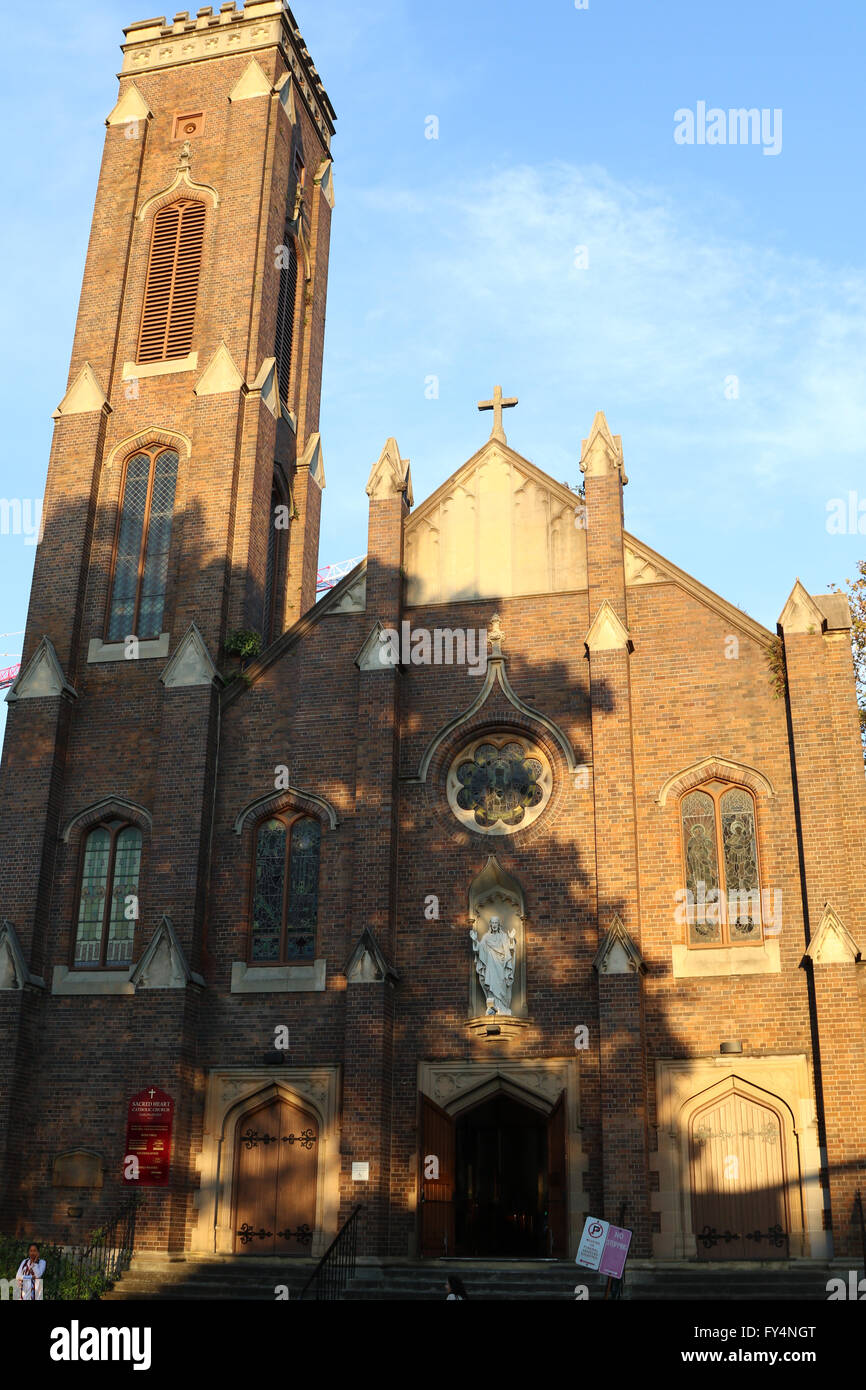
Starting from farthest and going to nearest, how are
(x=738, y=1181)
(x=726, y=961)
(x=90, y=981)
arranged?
(x=90, y=981) < (x=726, y=961) < (x=738, y=1181)

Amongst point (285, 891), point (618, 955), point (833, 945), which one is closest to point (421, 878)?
point (285, 891)

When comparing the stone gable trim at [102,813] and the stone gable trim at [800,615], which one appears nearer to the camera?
the stone gable trim at [800,615]

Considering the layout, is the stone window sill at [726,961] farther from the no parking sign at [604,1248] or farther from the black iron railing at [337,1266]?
the black iron railing at [337,1266]

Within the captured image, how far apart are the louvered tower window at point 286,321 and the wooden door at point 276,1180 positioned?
44.8 feet

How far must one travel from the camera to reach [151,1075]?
1916cm

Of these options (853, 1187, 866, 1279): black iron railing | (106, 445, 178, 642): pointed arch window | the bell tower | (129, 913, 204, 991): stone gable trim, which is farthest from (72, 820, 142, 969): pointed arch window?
(853, 1187, 866, 1279): black iron railing

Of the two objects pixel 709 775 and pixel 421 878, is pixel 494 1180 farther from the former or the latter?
pixel 709 775

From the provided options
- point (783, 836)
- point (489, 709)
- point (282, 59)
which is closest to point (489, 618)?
point (489, 709)

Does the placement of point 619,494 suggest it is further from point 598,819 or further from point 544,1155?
point 544,1155

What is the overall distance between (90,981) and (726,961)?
31.3 ft

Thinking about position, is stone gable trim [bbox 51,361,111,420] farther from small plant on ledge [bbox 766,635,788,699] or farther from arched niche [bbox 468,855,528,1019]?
small plant on ledge [bbox 766,635,788,699]

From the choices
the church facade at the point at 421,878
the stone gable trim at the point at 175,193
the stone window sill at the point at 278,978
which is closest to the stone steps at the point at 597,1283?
the church facade at the point at 421,878

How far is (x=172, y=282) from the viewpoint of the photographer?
25703 mm

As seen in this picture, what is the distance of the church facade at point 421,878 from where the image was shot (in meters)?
17.9
